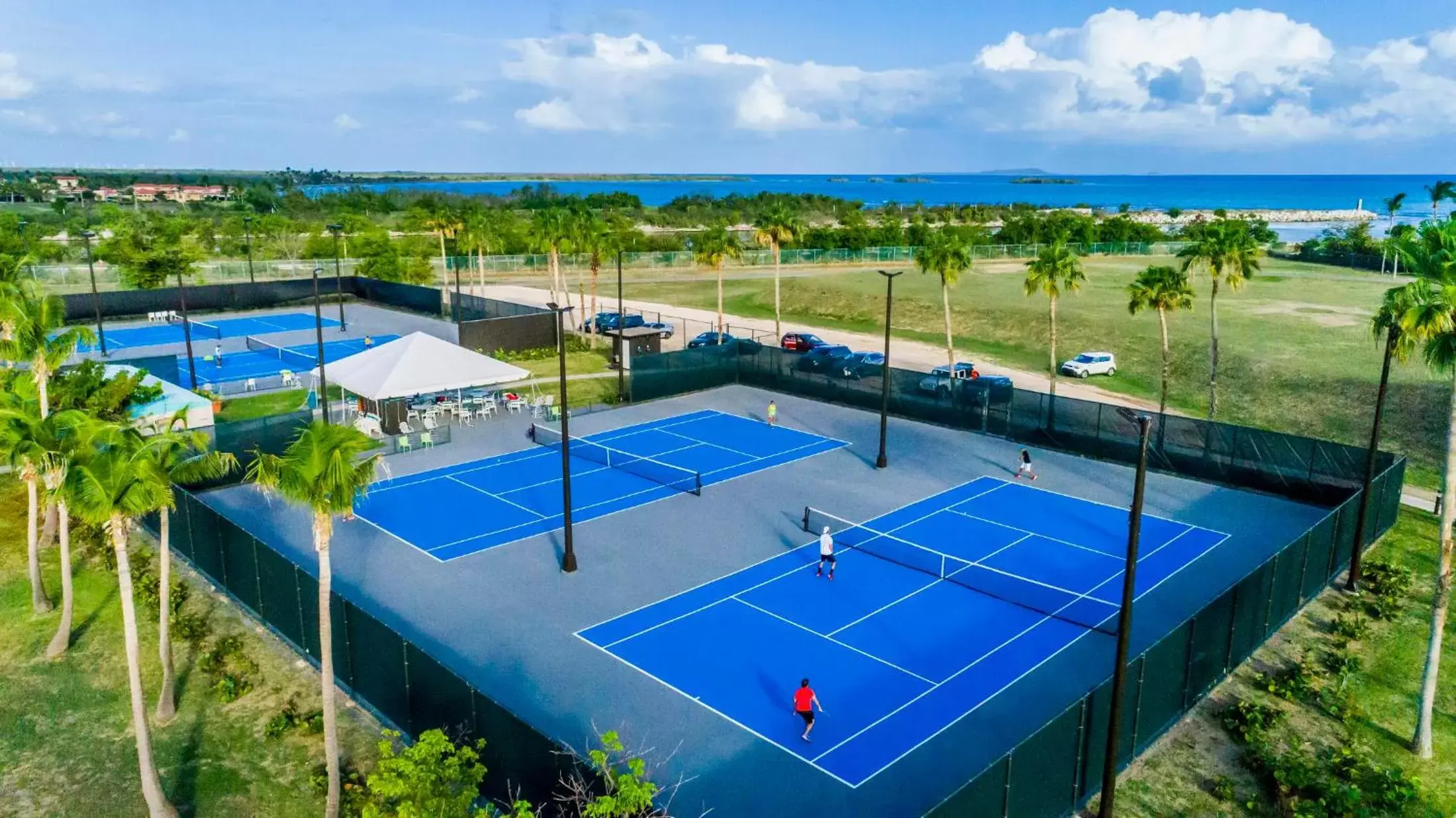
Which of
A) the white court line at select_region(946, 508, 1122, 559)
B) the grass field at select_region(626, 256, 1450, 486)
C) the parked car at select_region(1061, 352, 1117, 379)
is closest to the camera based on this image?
the white court line at select_region(946, 508, 1122, 559)

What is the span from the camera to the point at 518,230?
4235 inches

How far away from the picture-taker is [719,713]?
55.2 ft

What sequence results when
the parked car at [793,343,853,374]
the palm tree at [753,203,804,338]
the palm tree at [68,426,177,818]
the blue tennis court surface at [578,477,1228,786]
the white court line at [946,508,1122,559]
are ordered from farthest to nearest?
1. the palm tree at [753,203,804,338]
2. the parked car at [793,343,853,374]
3. the white court line at [946,508,1122,559]
4. the blue tennis court surface at [578,477,1228,786]
5. the palm tree at [68,426,177,818]

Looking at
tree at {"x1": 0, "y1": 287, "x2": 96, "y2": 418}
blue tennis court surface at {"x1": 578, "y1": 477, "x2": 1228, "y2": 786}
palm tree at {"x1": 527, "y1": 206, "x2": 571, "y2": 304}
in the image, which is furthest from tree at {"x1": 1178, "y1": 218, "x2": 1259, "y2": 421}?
tree at {"x1": 0, "y1": 287, "x2": 96, "y2": 418}

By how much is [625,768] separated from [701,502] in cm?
1365

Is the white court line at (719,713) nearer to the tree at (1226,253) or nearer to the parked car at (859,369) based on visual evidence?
the parked car at (859,369)

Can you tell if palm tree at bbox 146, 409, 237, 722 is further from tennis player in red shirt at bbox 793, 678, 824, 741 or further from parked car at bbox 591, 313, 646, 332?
parked car at bbox 591, 313, 646, 332

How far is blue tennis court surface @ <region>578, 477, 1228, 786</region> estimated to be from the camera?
16766 millimetres

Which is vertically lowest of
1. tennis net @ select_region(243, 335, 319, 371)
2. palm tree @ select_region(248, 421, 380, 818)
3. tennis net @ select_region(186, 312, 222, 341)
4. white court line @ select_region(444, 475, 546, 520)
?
white court line @ select_region(444, 475, 546, 520)

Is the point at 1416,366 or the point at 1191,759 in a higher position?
the point at 1416,366

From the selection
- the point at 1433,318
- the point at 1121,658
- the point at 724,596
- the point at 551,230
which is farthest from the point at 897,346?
the point at 1121,658

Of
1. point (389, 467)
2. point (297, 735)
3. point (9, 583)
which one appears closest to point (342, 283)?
point (389, 467)

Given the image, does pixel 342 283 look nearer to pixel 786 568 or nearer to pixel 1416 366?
pixel 786 568

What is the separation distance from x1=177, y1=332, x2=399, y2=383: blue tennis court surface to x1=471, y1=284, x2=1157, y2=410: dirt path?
15.7 metres
